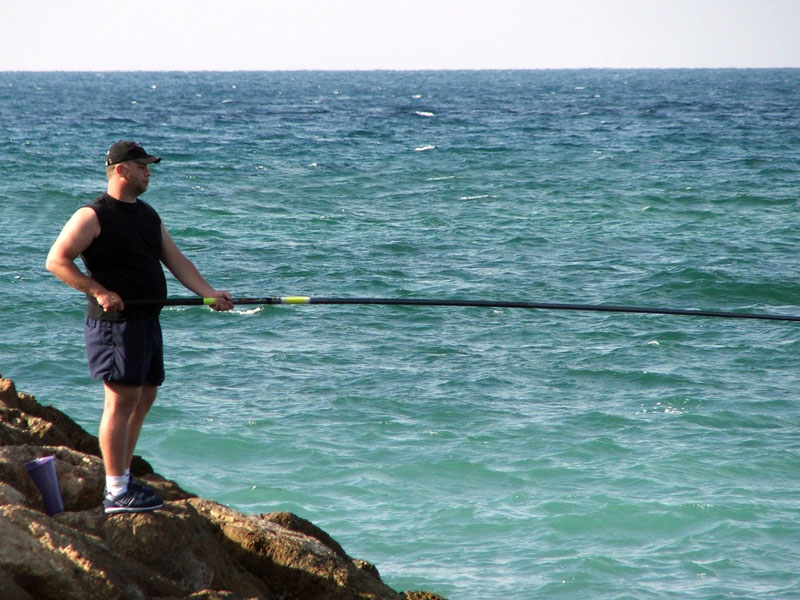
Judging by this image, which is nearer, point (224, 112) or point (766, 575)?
point (766, 575)

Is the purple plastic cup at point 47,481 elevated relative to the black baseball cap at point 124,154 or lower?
lower

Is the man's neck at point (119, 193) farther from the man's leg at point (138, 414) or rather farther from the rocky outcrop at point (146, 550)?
the rocky outcrop at point (146, 550)

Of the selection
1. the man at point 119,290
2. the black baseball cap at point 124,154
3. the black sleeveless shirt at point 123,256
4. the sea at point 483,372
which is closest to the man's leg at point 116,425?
the man at point 119,290

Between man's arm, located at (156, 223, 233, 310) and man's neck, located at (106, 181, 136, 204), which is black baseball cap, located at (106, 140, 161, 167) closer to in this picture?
man's neck, located at (106, 181, 136, 204)

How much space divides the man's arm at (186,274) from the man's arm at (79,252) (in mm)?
422

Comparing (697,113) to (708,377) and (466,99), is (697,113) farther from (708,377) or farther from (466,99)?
(708,377)

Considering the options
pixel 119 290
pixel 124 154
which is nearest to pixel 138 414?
pixel 119 290

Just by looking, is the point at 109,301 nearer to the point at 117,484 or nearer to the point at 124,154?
the point at 124,154

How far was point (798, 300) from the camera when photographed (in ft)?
49.0

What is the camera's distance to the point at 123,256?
432 cm

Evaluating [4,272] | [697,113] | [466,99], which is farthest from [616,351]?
[466,99]

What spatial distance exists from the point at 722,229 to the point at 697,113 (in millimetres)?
36255

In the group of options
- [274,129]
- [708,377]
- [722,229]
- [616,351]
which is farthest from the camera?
[274,129]

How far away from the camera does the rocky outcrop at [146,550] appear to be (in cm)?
368
